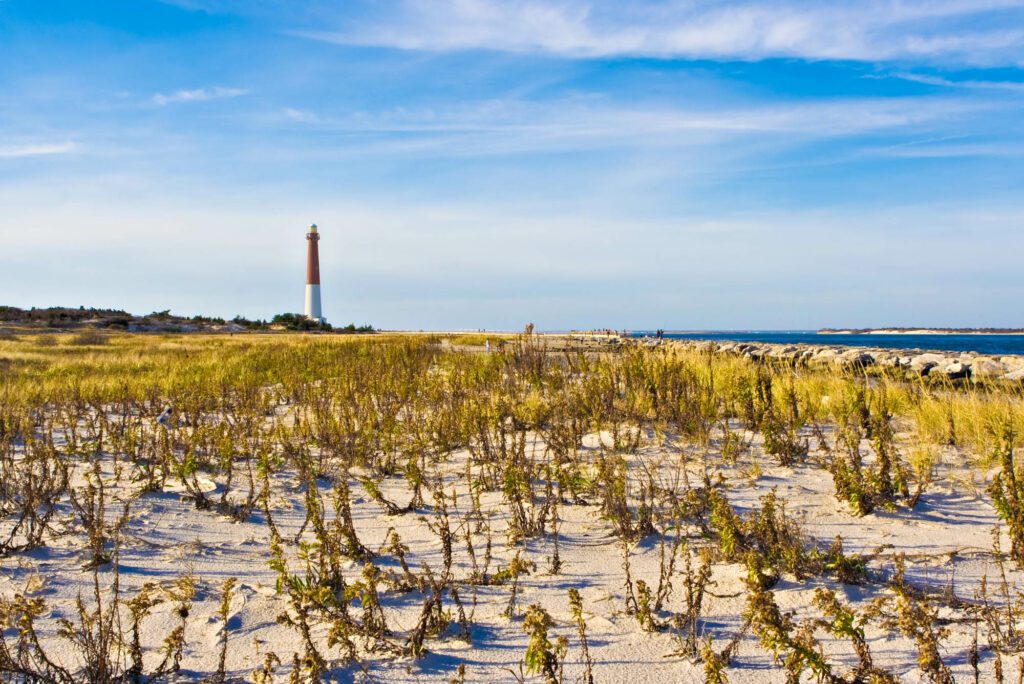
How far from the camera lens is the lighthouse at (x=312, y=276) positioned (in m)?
62.9

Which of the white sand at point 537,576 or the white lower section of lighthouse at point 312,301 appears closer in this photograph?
the white sand at point 537,576

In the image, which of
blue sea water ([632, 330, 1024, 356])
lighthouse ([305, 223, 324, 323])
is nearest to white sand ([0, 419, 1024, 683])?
blue sea water ([632, 330, 1024, 356])

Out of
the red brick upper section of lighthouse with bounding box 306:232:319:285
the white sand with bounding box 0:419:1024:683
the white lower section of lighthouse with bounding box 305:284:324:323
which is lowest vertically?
the white sand with bounding box 0:419:1024:683

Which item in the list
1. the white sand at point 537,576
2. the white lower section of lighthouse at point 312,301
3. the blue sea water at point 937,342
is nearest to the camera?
the white sand at point 537,576

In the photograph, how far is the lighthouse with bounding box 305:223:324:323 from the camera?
6291 cm

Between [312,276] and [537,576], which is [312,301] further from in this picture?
[537,576]

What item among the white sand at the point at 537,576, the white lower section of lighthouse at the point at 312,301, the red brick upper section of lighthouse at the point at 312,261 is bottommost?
the white sand at the point at 537,576

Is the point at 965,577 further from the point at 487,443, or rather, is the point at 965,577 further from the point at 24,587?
the point at 24,587

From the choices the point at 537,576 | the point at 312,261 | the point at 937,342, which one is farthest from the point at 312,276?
the point at 537,576

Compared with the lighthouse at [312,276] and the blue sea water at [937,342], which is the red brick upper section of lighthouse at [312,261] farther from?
the blue sea water at [937,342]

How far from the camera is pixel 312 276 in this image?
6475 cm

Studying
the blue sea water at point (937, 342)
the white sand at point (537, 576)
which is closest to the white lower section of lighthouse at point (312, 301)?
the blue sea water at point (937, 342)

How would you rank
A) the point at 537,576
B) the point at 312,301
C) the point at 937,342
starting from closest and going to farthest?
the point at 537,576
the point at 937,342
the point at 312,301

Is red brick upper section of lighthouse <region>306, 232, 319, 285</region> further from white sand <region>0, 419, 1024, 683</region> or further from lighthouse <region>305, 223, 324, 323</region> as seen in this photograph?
white sand <region>0, 419, 1024, 683</region>
